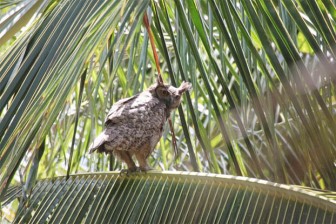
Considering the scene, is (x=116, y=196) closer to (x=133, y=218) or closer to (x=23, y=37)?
(x=133, y=218)

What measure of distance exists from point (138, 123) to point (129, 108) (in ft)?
0.28

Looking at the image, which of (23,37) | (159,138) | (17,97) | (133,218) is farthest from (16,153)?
(159,138)

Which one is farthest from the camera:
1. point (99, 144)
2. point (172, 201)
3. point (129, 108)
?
point (129, 108)

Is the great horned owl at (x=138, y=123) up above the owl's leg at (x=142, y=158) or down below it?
above

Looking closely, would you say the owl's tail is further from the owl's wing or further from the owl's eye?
the owl's eye

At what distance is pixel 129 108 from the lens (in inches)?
120

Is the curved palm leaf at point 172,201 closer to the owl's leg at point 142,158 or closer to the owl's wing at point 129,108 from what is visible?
the owl's wing at point 129,108

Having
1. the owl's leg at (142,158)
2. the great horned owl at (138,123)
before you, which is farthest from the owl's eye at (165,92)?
the owl's leg at (142,158)

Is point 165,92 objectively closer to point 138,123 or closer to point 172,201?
point 138,123

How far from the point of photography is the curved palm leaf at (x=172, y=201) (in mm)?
2123

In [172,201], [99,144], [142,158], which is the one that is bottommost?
[172,201]

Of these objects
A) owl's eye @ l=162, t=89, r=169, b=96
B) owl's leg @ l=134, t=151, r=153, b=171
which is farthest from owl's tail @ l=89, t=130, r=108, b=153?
owl's eye @ l=162, t=89, r=169, b=96

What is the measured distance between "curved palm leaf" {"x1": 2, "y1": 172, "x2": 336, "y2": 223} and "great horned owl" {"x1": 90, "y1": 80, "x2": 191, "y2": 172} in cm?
23

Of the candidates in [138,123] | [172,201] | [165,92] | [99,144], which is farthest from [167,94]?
[172,201]
